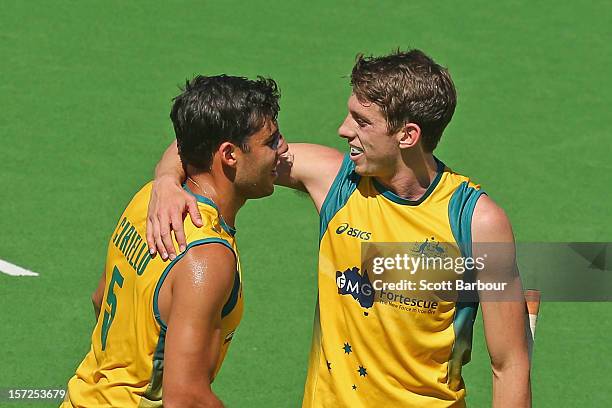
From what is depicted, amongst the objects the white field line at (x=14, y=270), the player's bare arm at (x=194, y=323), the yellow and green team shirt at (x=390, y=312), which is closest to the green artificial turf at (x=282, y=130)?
the white field line at (x=14, y=270)

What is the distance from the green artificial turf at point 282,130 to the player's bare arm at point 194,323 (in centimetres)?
321

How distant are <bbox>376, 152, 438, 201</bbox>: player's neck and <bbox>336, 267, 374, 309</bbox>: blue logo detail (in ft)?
1.28

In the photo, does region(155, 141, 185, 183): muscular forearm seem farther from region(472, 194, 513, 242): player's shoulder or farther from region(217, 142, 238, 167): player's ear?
region(472, 194, 513, 242): player's shoulder

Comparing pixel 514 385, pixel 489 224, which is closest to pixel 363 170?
pixel 489 224

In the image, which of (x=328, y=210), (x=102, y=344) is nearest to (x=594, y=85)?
(x=328, y=210)

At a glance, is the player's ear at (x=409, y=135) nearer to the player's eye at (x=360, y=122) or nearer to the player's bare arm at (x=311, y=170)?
the player's eye at (x=360, y=122)

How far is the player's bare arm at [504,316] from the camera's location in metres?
4.89

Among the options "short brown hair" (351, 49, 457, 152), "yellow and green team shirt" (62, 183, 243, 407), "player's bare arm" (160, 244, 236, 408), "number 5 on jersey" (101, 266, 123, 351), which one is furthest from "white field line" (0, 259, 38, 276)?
"player's bare arm" (160, 244, 236, 408)

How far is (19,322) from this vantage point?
8.27 meters

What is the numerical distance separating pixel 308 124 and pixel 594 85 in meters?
3.11

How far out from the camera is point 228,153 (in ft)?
15.6

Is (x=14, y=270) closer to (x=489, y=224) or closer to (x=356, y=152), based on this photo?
(x=356, y=152)

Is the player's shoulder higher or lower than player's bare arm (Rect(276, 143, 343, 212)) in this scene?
lower

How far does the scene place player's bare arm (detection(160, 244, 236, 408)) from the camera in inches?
171
